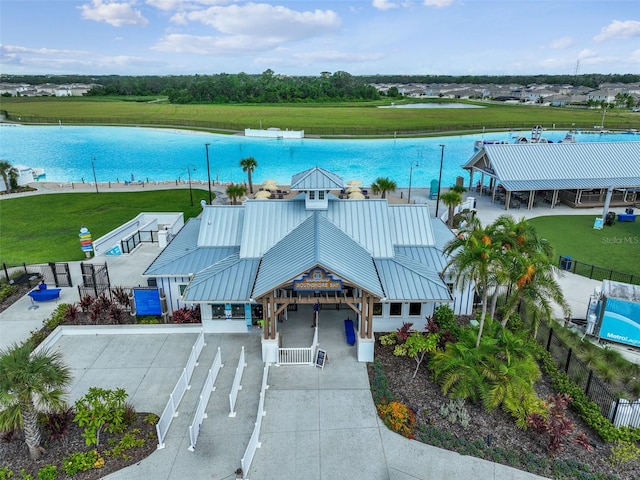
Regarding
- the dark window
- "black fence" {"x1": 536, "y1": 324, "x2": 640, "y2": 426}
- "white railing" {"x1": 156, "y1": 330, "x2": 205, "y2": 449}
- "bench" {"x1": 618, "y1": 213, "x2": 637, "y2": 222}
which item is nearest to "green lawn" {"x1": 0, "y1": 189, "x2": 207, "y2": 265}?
"white railing" {"x1": 156, "y1": 330, "x2": 205, "y2": 449}

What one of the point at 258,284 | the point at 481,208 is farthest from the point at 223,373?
the point at 481,208

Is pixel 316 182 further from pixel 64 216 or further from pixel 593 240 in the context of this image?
pixel 64 216

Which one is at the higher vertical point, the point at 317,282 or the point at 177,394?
the point at 317,282

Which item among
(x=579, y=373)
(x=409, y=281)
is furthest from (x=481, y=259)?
(x=579, y=373)

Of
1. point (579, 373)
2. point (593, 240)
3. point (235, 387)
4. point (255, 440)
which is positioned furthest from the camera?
point (593, 240)

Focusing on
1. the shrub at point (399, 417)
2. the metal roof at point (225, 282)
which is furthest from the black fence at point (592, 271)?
the metal roof at point (225, 282)

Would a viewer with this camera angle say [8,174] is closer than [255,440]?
No
